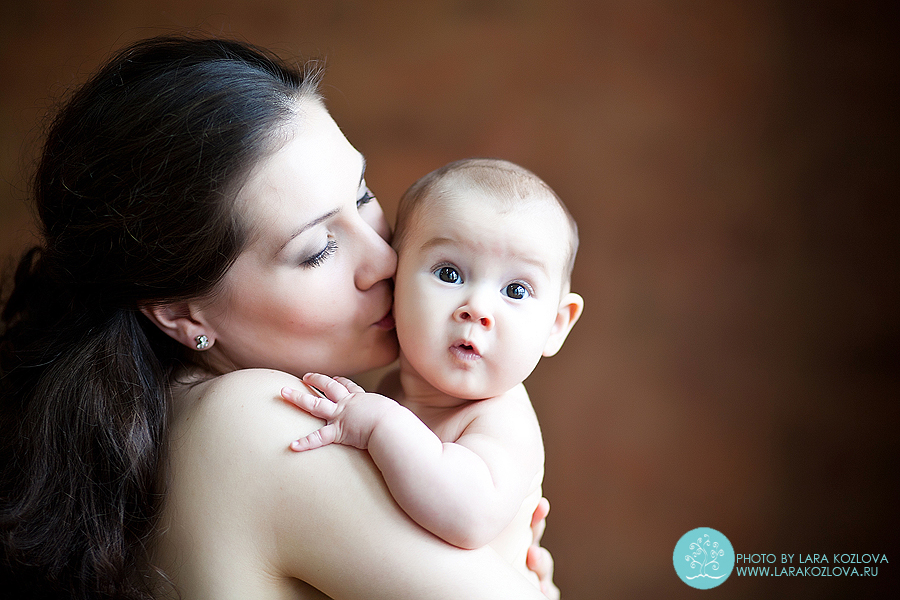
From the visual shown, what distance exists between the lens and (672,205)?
265 cm

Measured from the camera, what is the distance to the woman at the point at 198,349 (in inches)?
42.2

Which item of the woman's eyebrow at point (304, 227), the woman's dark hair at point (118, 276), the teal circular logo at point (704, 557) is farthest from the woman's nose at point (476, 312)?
the teal circular logo at point (704, 557)

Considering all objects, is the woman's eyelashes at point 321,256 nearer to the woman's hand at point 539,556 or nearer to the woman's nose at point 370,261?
the woman's nose at point 370,261

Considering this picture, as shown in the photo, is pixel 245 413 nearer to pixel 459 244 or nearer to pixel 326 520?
pixel 326 520

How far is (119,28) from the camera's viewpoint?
2.88 metres

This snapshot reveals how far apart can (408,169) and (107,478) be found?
74.0 inches

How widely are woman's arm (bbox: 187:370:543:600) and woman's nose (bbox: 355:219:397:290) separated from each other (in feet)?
0.98

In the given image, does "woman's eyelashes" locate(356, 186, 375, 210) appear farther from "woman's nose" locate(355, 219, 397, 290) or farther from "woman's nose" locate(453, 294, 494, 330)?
"woman's nose" locate(453, 294, 494, 330)

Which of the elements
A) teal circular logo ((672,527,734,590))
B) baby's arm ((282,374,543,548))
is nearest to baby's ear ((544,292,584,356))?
baby's arm ((282,374,543,548))

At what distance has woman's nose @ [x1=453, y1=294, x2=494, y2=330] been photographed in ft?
3.91

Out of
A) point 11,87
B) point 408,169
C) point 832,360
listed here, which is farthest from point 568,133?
point 11,87

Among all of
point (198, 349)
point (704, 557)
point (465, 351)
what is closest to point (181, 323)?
point (198, 349)

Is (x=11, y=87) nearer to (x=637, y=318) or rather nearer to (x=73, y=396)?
(x=73, y=396)

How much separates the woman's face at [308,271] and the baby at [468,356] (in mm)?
86
